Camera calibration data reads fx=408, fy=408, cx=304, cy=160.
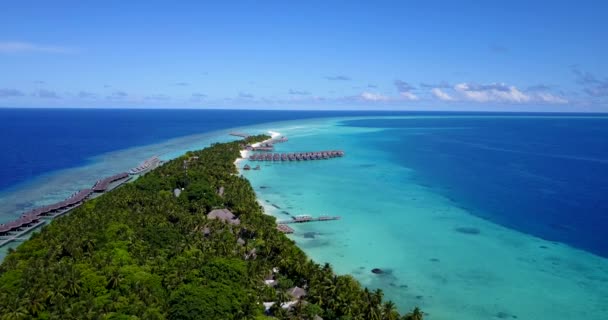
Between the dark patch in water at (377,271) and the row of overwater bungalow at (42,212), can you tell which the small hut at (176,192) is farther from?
the dark patch in water at (377,271)

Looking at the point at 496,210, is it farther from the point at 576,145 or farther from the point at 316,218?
the point at 576,145

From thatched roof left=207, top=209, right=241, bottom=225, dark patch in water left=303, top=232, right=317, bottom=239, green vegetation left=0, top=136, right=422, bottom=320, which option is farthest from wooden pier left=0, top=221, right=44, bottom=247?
dark patch in water left=303, top=232, right=317, bottom=239

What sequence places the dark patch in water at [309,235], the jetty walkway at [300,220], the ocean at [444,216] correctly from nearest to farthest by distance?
the ocean at [444,216]
the dark patch in water at [309,235]
the jetty walkway at [300,220]

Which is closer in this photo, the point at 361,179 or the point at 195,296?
the point at 195,296

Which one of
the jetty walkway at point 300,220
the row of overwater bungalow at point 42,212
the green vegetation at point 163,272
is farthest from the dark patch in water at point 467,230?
the row of overwater bungalow at point 42,212

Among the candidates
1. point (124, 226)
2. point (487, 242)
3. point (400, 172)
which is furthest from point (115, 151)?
point (487, 242)

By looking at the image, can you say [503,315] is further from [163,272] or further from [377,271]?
[163,272]
